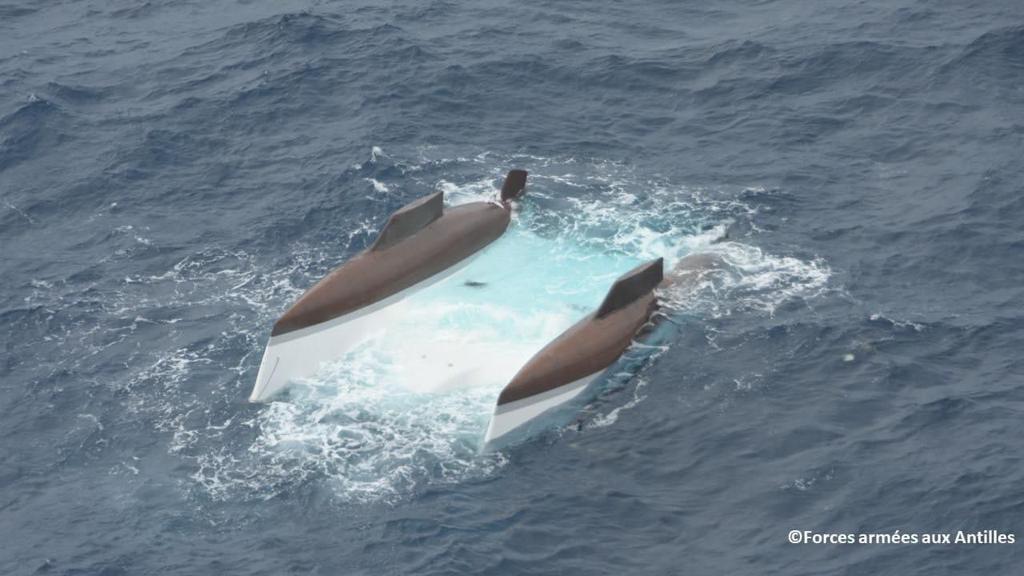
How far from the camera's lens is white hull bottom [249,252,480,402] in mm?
62281

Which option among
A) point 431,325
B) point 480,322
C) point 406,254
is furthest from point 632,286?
point 406,254

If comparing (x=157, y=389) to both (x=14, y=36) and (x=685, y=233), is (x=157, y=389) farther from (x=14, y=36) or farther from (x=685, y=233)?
(x=14, y=36)

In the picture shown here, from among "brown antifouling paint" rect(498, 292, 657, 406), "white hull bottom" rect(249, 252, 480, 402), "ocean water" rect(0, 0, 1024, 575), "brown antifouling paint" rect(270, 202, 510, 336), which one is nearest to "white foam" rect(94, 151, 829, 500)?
"ocean water" rect(0, 0, 1024, 575)

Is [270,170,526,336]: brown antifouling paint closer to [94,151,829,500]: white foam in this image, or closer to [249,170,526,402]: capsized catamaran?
[249,170,526,402]: capsized catamaran

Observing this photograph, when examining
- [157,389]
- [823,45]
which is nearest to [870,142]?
[823,45]

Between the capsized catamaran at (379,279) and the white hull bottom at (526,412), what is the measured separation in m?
10.4

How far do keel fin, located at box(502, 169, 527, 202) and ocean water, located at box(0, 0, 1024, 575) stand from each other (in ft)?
5.34

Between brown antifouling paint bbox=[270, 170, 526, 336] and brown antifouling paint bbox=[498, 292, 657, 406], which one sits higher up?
brown antifouling paint bbox=[270, 170, 526, 336]

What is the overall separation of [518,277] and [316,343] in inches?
446

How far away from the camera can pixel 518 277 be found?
6975 cm

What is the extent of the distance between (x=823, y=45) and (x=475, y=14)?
23409 mm

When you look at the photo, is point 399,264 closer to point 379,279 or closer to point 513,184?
point 379,279

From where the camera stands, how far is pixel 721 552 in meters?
50.9

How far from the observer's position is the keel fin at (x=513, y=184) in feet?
241
